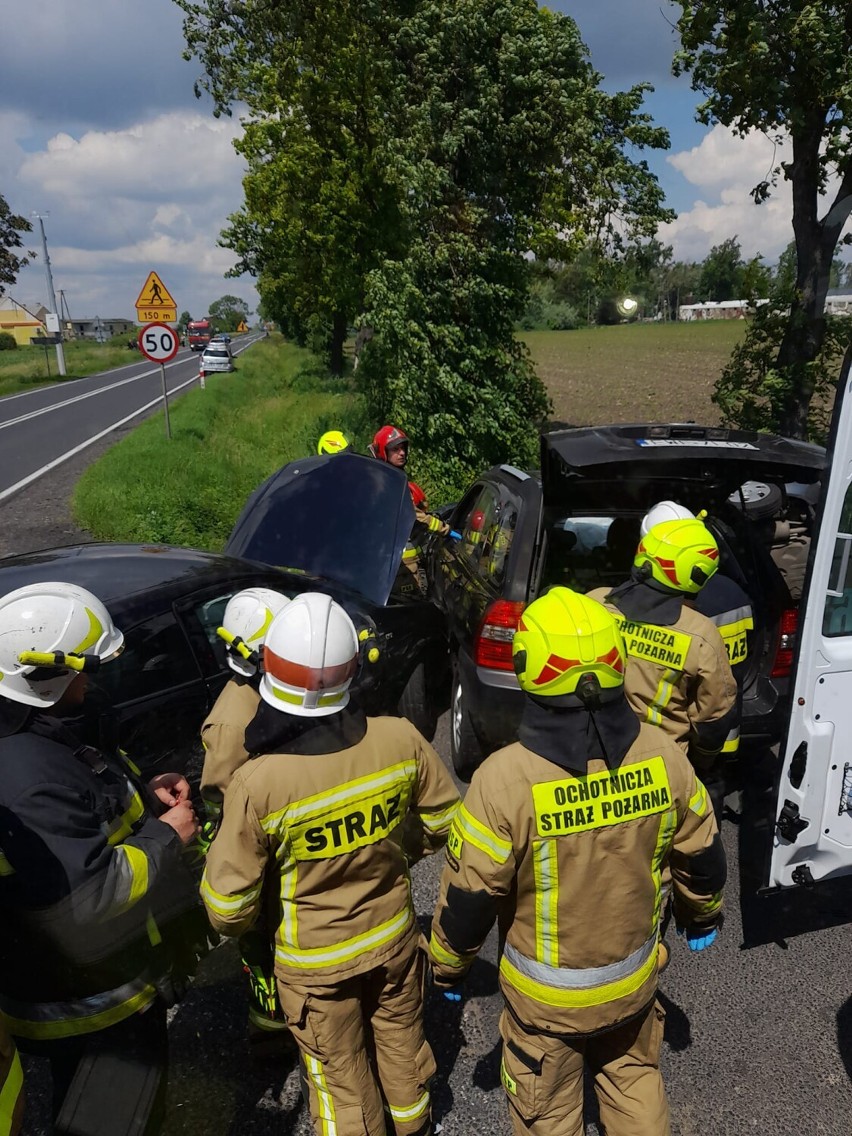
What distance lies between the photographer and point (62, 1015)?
6.77 ft

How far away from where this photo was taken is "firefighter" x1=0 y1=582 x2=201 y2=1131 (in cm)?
190

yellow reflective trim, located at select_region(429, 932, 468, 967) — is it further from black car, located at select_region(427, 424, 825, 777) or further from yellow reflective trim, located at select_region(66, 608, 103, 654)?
black car, located at select_region(427, 424, 825, 777)

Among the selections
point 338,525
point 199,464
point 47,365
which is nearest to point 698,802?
point 338,525

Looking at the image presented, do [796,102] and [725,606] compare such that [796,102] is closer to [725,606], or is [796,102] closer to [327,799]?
[725,606]

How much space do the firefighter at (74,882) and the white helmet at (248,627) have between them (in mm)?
570

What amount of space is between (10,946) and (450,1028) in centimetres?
180

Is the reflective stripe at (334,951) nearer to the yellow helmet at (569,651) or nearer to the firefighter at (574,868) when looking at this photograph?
the firefighter at (574,868)

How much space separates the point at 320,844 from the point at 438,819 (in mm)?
451

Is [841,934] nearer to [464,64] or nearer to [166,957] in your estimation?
[166,957]

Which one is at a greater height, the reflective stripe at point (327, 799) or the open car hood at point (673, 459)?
the open car hood at point (673, 459)

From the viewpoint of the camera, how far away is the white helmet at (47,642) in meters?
2.06

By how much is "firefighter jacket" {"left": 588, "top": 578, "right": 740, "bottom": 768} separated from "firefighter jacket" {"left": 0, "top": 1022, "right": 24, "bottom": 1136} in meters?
2.32

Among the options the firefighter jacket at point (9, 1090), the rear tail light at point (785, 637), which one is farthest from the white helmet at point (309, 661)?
the rear tail light at point (785, 637)

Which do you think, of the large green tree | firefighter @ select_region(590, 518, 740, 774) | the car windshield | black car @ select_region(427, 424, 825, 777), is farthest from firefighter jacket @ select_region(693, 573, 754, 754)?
the large green tree
